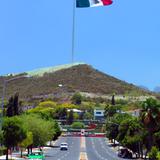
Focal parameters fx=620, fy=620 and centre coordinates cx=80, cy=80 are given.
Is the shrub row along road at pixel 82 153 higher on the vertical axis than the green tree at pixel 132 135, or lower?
lower

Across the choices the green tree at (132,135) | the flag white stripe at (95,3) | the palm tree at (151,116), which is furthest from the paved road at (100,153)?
the flag white stripe at (95,3)

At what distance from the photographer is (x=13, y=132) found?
6812cm

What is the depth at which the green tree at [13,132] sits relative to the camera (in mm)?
68125

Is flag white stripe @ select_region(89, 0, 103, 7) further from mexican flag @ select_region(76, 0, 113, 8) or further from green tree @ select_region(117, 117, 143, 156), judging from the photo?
green tree @ select_region(117, 117, 143, 156)

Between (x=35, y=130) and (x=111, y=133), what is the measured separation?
55.2 metres

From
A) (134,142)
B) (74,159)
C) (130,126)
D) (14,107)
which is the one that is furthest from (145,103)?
(14,107)

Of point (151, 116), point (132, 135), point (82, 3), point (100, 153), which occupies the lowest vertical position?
point (100, 153)

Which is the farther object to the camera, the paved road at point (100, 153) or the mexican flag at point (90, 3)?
the paved road at point (100, 153)

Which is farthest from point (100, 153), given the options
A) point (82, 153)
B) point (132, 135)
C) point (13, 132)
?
point (13, 132)

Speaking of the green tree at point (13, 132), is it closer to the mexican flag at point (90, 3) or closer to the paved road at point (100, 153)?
the paved road at point (100, 153)

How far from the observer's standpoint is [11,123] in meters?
68.4

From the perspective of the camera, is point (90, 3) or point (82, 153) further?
point (82, 153)

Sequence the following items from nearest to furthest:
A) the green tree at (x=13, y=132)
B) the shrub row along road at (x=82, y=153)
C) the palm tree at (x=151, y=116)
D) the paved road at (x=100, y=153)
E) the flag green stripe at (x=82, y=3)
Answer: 1. the flag green stripe at (x=82, y=3)
2. the green tree at (x=13, y=132)
3. the palm tree at (x=151, y=116)
4. the shrub row along road at (x=82, y=153)
5. the paved road at (x=100, y=153)

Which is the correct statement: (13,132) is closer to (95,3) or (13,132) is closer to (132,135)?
(132,135)
